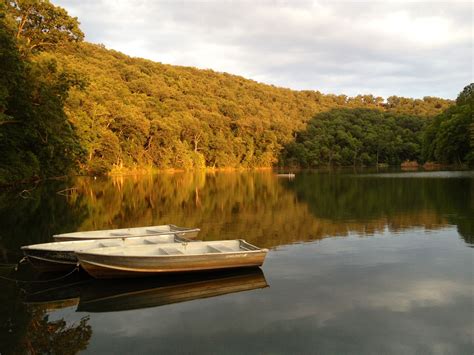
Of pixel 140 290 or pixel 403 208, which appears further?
pixel 403 208

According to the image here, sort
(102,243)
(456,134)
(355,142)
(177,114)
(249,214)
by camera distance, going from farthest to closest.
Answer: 1. (355,142)
2. (177,114)
3. (456,134)
4. (249,214)
5. (102,243)

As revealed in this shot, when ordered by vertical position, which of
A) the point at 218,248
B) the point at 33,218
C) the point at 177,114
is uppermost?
the point at 177,114

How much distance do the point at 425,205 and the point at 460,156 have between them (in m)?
66.0

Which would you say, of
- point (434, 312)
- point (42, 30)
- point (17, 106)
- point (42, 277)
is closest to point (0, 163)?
point (17, 106)

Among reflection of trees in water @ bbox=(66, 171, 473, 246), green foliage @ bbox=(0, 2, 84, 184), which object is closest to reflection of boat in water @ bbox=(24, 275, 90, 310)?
reflection of trees in water @ bbox=(66, 171, 473, 246)

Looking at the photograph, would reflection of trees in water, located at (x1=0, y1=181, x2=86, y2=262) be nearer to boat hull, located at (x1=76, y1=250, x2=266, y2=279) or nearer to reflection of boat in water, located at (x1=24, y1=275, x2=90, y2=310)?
reflection of boat in water, located at (x1=24, y1=275, x2=90, y2=310)

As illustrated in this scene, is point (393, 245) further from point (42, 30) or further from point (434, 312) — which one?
point (42, 30)

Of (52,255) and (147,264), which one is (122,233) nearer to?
(52,255)

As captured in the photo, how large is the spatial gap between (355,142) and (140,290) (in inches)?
4388

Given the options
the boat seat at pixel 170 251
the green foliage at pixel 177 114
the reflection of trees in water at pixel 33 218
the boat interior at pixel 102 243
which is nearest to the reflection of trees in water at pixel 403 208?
the boat interior at pixel 102 243

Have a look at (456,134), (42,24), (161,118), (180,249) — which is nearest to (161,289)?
(180,249)

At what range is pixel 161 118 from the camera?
8038cm

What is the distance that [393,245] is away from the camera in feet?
46.5

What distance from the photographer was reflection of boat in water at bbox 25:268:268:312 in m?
8.77
